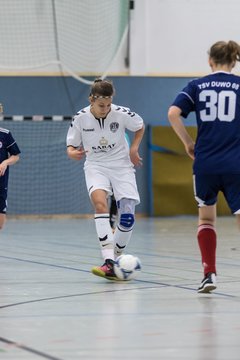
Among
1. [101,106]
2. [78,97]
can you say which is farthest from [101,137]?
[78,97]

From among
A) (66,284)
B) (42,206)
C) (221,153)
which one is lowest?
(42,206)

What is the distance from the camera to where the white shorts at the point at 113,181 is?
8414 millimetres

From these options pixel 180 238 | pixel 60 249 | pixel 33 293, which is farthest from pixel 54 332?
pixel 180 238

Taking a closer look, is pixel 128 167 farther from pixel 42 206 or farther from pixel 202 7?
pixel 202 7

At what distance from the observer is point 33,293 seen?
7.30m

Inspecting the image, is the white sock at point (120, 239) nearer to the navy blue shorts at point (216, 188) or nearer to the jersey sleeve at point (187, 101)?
the navy blue shorts at point (216, 188)

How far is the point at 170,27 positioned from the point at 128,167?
12580 mm

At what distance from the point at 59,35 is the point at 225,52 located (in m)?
12.9

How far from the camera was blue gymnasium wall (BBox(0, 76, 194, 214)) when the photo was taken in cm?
1995

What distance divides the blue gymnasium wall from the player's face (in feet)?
37.0

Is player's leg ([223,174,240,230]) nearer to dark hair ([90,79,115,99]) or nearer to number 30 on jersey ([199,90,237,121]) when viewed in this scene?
number 30 on jersey ([199,90,237,121])

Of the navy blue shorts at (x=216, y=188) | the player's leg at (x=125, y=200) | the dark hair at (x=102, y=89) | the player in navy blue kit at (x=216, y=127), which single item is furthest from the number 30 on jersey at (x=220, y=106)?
the player's leg at (x=125, y=200)

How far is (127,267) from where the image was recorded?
26.0 feet

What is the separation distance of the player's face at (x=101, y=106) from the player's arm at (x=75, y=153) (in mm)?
383
